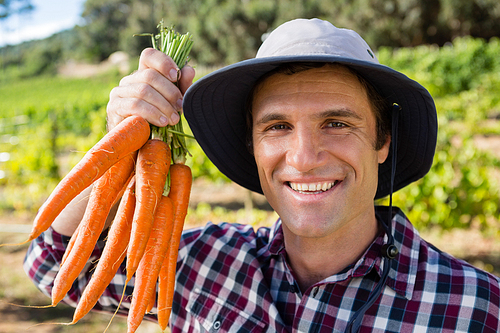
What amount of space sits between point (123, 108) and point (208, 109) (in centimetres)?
39

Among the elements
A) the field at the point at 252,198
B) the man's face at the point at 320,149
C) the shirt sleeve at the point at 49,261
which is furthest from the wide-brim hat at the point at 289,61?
the shirt sleeve at the point at 49,261

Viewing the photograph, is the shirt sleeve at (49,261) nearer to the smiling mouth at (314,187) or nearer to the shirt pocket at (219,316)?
the shirt pocket at (219,316)

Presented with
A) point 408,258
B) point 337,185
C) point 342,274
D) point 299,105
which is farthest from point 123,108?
point 408,258

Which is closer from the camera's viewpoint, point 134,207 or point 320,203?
point 320,203

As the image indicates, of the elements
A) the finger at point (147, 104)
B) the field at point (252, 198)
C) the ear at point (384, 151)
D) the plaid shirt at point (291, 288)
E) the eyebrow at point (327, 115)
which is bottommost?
the field at point (252, 198)

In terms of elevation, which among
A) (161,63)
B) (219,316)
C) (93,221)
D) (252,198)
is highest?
(161,63)

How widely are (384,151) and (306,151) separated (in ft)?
1.58

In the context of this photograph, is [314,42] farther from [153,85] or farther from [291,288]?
[291,288]

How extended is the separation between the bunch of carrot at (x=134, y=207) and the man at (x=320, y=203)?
0.13 metres

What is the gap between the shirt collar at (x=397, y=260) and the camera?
1.44 metres

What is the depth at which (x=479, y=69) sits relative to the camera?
18.9 m

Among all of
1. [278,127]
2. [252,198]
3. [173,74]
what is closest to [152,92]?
[173,74]

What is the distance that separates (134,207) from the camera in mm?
1731

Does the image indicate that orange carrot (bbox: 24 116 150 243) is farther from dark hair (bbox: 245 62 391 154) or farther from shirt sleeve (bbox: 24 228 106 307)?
dark hair (bbox: 245 62 391 154)
